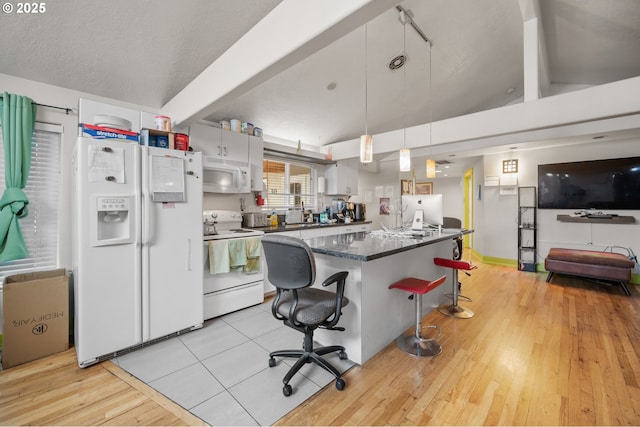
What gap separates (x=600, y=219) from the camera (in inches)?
169

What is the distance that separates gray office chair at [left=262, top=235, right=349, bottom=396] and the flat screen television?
16.8 feet

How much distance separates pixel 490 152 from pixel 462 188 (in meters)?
3.22

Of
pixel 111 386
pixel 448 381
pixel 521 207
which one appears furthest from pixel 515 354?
pixel 521 207

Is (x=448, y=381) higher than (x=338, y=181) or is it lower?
lower

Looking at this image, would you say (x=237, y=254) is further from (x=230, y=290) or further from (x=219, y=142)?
(x=219, y=142)

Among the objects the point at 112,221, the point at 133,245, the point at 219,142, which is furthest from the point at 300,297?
the point at 219,142

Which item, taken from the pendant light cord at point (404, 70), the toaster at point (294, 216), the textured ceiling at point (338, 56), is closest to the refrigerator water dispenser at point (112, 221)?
the textured ceiling at point (338, 56)

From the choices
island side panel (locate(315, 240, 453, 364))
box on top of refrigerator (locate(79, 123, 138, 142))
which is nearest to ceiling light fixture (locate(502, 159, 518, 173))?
island side panel (locate(315, 240, 453, 364))

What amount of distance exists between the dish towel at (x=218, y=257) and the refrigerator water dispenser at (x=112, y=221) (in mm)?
730

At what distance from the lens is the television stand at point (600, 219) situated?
410cm

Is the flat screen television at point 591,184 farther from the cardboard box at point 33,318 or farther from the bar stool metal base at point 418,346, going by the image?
the cardboard box at point 33,318

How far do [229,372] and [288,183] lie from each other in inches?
127

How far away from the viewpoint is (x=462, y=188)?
8.08 meters

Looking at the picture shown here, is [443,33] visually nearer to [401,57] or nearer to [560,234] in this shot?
[401,57]
